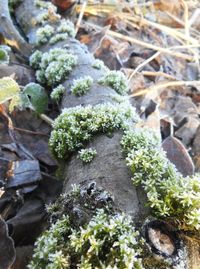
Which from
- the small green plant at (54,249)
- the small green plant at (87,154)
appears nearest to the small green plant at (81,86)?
the small green plant at (87,154)

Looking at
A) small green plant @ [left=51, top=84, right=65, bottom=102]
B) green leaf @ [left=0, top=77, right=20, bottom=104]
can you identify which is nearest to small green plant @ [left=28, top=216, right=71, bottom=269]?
green leaf @ [left=0, top=77, right=20, bottom=104]

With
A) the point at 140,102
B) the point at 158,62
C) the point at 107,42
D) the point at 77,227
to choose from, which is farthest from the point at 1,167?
the point at 158,62

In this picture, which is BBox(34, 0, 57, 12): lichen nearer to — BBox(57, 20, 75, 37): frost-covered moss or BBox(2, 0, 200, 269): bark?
BBox(57, 20, 75, 37): frost-covered moss

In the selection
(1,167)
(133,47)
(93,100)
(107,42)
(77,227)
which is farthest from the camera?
(133,47)

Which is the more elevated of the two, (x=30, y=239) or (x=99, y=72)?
(x=99, y=72)

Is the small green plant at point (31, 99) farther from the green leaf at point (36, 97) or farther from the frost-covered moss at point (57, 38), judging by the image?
the frost-covered moss at point (57, 38)

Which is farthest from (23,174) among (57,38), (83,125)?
(57,38)

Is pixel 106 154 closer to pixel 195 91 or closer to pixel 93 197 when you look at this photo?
pixel 93 197
